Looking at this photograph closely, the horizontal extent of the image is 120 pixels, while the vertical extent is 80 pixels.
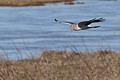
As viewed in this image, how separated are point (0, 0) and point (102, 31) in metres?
22.3

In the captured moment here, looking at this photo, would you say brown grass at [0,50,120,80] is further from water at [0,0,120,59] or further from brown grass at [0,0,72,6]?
brown grass at [0,0,72,6]

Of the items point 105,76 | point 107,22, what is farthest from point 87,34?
point 105,76

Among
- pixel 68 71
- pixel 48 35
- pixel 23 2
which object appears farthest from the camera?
pixel 23 2

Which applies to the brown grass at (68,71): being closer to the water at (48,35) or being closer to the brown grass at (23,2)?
the water at (48,35)

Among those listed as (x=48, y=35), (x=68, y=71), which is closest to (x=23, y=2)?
(x=48, y=35)

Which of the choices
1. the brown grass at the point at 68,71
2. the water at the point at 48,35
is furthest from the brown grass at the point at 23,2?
the brown grass at the point at 68,71


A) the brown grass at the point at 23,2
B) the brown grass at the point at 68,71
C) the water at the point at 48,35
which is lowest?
the brown grass at the point at 23,2

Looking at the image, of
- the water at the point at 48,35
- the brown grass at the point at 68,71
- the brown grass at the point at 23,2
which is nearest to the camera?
the brown grass at the point at 68,71

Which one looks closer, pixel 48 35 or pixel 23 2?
pixel 48 35

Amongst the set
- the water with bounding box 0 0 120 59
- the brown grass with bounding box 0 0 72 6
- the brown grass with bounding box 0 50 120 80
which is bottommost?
the brown grass with bounding box 0 0 72 6

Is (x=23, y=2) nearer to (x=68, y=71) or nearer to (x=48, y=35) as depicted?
(x=48, y=35)

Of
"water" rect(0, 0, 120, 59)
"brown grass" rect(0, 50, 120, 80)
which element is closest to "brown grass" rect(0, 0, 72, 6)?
"water" rect(0, 0, 120, 59)

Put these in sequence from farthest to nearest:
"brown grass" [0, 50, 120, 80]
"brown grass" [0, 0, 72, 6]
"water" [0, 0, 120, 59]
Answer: "brown grass" [0, 0, 72, 6]
"water" [0, 0, 120, 59]
"brown grass" [0, 50, 120, 80]

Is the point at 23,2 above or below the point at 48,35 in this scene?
below
